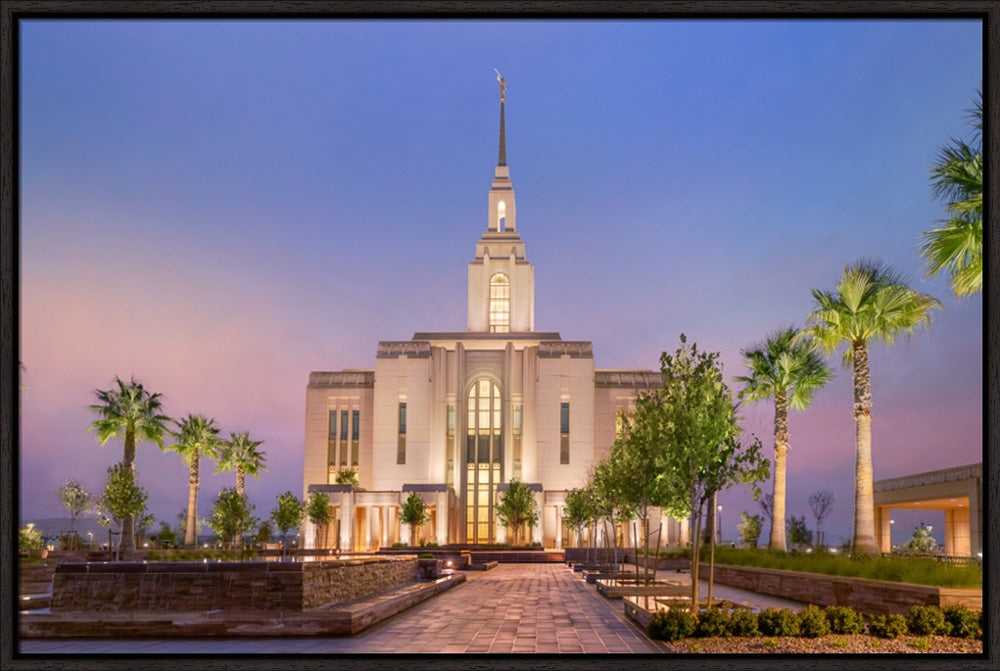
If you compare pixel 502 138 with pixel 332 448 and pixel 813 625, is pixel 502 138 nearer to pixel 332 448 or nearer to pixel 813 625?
pixel 332 448

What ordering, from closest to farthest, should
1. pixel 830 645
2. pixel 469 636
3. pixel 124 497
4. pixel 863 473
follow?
1. pixel 830 645
2. pixel 469 636
3. pixel 863 473
4. pixel 124 497

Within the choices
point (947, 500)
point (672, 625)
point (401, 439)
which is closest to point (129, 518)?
point (672, 625)

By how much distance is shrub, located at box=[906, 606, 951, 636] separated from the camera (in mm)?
12242

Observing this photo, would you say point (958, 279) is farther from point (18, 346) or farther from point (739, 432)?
point (18, 346)

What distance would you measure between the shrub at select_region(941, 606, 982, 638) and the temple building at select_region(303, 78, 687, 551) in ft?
199

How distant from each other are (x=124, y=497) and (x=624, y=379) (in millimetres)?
50935

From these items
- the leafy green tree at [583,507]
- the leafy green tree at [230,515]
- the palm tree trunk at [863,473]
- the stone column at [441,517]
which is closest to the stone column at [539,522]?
the stone column at [441,517]

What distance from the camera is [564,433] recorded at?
77812mm

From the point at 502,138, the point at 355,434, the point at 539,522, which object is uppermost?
the point at 502,138

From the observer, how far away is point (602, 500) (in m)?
34.2

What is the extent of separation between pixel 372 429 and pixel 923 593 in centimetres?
6876

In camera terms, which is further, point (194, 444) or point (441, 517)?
point (441, 517)

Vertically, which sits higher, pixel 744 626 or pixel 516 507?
pixel 744 626
